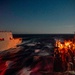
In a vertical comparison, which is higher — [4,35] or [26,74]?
[4,35]

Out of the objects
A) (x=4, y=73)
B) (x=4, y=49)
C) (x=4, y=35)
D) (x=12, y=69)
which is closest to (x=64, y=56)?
(x=12, y=69)

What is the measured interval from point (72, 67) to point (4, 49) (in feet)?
17.8

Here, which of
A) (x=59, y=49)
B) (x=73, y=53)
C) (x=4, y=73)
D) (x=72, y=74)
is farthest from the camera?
(x=59, y=49)

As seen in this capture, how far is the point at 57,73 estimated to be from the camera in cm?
479

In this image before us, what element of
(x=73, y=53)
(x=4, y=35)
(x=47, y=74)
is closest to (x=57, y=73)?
(x=47, y=74)

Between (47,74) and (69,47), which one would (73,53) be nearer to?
(69,47)

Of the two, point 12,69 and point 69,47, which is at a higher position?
point 69,47

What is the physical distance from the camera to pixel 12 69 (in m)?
5.70

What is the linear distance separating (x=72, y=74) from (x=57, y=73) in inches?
21.9

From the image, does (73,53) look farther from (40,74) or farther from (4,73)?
(4,73)

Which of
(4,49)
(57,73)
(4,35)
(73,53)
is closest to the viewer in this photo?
(57,73)

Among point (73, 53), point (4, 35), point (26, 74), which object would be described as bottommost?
point (26, 74)

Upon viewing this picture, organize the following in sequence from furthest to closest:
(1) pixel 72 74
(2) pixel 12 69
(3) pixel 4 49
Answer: (3) pixel 4 49 → (2) pixel 12 69 → (1) pixel 72 74

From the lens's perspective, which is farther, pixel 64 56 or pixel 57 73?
pixel 64 56
